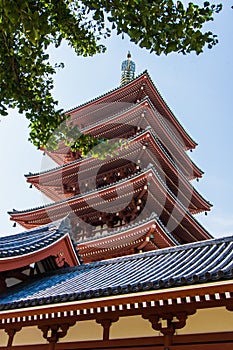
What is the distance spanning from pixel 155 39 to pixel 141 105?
10.1 meters

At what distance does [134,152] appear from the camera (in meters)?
13.9

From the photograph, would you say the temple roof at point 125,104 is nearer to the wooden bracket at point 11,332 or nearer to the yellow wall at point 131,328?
the wooden bracket at point 11,332

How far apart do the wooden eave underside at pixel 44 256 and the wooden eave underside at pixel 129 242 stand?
224 centimetres

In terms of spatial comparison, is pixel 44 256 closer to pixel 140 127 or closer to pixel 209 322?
pixel 209 322

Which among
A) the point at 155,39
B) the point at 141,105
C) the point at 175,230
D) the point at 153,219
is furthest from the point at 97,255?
the point at 155,39

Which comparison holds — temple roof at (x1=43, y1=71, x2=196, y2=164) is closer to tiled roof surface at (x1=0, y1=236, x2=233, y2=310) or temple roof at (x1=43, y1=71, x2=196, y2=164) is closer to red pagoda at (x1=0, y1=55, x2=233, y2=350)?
red pagoda at (x1=0, y1=55, x2=233, y2=350)

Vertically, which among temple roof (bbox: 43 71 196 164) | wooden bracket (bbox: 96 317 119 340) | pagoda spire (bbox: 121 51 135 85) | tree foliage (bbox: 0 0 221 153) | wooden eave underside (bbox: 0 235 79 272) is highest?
pagoda spire (bbox: 121 51 135 85)

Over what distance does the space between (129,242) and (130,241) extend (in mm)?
69

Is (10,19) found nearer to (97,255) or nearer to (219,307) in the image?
(219,307)

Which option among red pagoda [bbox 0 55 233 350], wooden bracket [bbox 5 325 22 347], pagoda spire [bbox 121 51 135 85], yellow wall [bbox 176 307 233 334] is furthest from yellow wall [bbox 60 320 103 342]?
pagoda spire [bbox 121 51 135 85]

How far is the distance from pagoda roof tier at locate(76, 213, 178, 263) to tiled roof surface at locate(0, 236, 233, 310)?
282 cm

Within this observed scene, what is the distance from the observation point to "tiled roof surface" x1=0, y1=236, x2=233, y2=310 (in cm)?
460

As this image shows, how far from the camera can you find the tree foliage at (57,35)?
163 inches

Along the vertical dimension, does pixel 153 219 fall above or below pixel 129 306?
above
